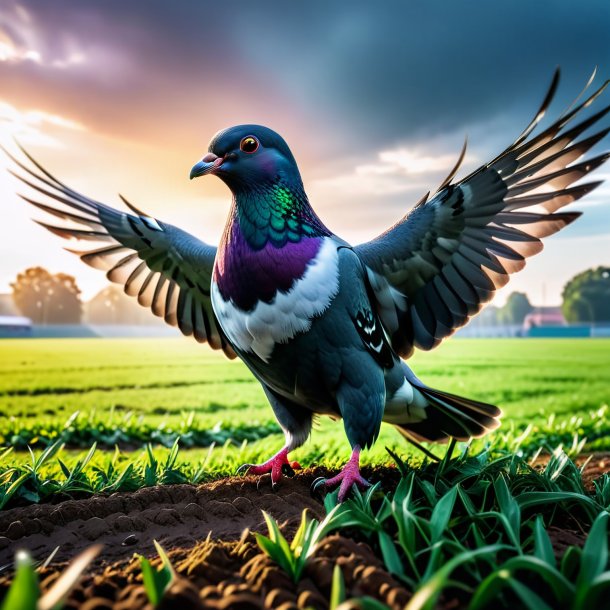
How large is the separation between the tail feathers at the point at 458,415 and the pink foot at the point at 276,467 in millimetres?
826

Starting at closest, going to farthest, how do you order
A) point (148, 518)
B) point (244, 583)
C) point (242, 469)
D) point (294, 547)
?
point (244, 583)
point (294, 547)
point (148, 518)
point (242, 469)

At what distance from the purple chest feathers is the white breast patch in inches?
1.1

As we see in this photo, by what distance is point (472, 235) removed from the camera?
2965 mm

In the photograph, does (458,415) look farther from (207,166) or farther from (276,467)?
(207,166)

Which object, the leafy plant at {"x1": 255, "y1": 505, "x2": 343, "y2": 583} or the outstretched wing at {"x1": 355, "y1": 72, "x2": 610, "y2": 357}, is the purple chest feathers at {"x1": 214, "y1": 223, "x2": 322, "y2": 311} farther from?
the leafy plant at {"x1": 255, "y1": 505, "x2": 343, "y2": 583}

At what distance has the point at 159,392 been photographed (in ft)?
A: 30.5

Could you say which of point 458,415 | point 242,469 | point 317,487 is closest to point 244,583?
point 317,487

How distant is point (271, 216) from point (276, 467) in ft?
4.19

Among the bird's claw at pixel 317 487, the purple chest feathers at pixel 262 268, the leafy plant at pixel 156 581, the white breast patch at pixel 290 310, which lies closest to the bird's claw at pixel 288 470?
A: the bird's claw at pixel 317 487

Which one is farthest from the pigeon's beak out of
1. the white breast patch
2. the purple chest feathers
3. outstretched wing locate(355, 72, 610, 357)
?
outstretched wing locate(355, 72, 610, 357)

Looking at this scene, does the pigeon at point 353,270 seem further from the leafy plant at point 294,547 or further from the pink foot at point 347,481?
the leafy plant at point 294,547

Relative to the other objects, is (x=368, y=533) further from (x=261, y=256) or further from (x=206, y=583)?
(x=261, y=256)

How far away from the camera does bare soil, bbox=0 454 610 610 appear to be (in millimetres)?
1461

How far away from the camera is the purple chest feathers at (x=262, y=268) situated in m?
2.49
